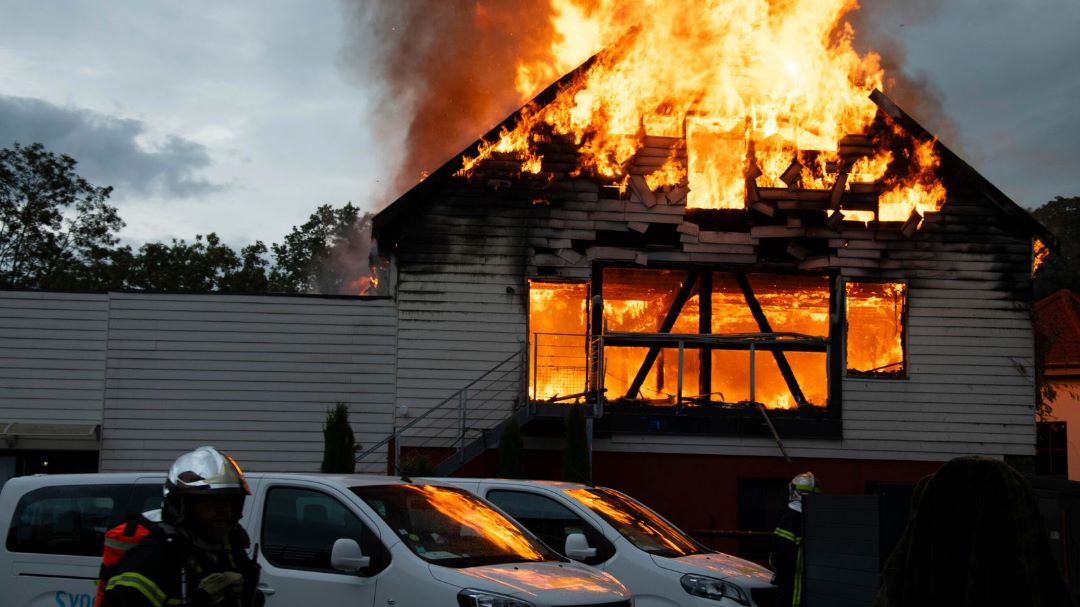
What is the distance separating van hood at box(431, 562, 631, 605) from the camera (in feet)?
23.5

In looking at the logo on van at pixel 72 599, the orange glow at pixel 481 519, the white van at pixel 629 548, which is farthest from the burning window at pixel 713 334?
the logo on van at pixel 72 599

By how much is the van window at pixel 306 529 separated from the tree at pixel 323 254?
4433 centimetres

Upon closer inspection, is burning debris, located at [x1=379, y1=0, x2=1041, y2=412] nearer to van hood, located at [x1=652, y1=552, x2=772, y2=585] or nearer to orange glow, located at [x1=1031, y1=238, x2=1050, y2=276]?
orange glow, located at [x1=1031, y1=238, x2=1050, y2=276]

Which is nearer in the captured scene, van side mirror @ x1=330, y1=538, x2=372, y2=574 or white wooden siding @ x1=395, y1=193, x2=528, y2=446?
van side mirror @ x1=330, y1=538, x2=372, y2=574

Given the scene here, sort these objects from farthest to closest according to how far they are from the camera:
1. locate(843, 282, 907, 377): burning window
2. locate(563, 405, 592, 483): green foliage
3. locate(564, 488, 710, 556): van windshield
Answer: locate(843, 282, 907, 377): burning window
locate(563, 405, 592, 483): green foliage
locate(564, 488, 710, 556): van windshield

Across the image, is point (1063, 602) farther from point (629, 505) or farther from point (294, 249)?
point (294, 249)

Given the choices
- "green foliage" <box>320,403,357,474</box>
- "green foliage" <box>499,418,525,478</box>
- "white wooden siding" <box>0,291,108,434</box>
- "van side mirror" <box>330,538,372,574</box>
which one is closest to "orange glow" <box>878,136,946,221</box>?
"green foliage" <box>499,418,525,478</box>

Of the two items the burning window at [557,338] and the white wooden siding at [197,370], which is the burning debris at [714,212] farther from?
the white wooden siding at [197,370]

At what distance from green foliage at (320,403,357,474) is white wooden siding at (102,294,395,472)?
1.59 meters

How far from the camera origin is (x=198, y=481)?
4.70 meters

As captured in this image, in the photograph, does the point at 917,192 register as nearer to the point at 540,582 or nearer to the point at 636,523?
the point at 636,523

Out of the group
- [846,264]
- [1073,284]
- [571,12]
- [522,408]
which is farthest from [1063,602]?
[1073,284]

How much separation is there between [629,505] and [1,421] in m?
12.5

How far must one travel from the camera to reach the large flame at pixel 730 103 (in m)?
19.8
